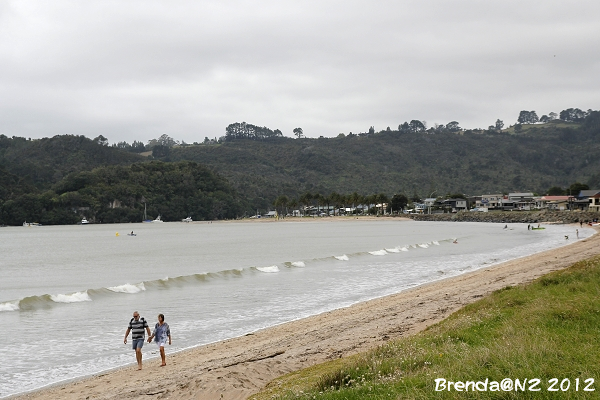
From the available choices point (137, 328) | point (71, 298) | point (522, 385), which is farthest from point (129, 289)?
point (522, 385)

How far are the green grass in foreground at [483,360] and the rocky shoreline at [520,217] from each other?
10788 cm

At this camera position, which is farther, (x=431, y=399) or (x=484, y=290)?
(x=484, y=290)

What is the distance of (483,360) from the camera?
309 inches

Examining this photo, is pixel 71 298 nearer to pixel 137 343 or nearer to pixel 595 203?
pixel 137 343

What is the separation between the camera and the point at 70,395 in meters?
12.3

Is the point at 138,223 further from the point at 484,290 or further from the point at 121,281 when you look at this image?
the point at 484,290

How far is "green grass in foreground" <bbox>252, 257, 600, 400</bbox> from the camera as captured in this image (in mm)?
7027

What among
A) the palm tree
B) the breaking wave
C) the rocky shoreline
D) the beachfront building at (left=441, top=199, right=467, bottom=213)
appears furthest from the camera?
the palm tree

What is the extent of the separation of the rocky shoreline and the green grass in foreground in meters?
108

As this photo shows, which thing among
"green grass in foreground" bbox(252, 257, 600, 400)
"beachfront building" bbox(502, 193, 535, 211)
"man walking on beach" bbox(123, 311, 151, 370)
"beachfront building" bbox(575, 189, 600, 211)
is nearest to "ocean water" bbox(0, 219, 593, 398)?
"man walking on beach" bbox(123, 311, 151, 370)

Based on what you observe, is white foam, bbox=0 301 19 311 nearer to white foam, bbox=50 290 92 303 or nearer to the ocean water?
the ocean water

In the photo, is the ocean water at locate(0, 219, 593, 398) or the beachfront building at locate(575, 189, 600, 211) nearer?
the ocean water at locate(0, 219, 593, 398)

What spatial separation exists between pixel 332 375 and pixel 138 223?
645 ft

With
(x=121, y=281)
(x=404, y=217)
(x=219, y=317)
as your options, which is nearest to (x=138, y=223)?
(x=404, y=217)
